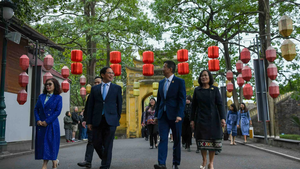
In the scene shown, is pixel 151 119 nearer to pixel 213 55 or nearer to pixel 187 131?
pixel 187 131

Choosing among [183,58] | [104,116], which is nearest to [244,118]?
[183,58]

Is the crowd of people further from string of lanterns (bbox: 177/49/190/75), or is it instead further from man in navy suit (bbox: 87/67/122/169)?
string of lanterns (bbox: 177/49/190/75)

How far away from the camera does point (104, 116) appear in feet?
16.7

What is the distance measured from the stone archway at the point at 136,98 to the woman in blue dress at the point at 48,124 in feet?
72.0

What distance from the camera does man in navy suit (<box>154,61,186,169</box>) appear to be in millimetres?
4984

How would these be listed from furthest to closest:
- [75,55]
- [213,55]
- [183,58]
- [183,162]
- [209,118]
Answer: [183,58] < [75,55] < [213,55] < [183,162] < [209,118]

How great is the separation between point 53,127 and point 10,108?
9.64 m

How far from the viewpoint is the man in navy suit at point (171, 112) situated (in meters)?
4.98

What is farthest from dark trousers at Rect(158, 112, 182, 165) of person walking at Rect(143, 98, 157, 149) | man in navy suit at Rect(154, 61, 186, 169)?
person walking at Rect(143, 98, 157, 149)

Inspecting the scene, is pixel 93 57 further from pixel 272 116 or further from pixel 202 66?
pixel 272 116

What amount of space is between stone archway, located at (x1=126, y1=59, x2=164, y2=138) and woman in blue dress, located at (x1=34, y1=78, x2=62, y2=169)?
21947mm

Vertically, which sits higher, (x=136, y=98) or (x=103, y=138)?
(x=136, y=98)

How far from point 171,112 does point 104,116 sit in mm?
1161

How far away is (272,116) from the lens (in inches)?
480
